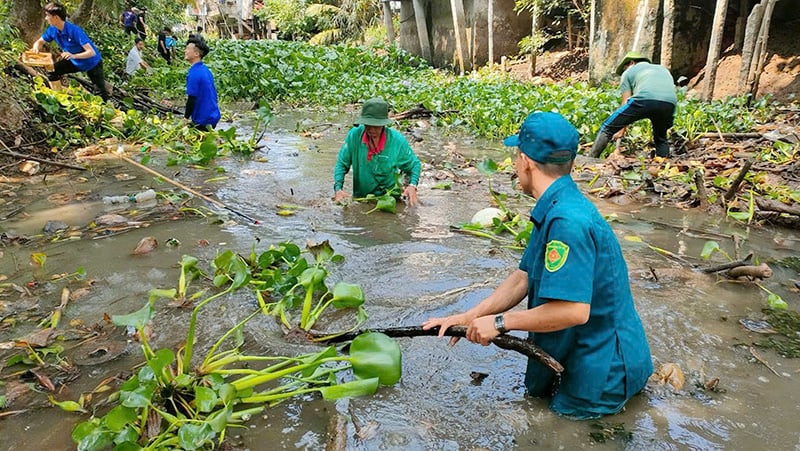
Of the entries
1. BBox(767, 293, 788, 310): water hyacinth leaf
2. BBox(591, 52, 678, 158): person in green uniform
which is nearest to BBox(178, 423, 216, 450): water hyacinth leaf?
BBox(767, 293, 788, 310): water hyacinth leaf

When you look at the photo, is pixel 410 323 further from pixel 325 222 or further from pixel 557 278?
pixel 325 222

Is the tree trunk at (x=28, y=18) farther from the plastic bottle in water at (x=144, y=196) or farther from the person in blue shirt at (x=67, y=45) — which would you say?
the plastic bottle in water at (x=144, y=196)

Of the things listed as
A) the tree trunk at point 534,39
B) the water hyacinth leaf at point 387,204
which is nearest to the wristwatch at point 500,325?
the water hyacinth leaf at point 387,204

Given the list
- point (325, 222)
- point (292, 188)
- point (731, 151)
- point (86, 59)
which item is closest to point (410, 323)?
point (325, 222)

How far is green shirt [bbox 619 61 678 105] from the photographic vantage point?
652 cm

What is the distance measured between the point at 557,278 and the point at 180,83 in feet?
47.2

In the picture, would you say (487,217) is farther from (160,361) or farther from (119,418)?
(119,418)

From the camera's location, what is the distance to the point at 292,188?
629 cm

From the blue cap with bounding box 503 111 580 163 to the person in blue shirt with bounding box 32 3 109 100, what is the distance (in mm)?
8081

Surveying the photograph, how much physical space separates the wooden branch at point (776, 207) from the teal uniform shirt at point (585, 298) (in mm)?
3165

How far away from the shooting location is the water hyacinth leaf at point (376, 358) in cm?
226

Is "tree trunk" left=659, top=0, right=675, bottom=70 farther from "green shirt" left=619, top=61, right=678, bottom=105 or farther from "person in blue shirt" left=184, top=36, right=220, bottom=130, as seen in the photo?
"person in blue shirt" left=184, top=36, right=220, bottom=130

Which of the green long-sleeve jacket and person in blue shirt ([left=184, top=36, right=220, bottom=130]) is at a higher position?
person in blue shirt ([left=184, top=36, right=220, bottom=130])

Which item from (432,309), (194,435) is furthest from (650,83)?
(194,435)
